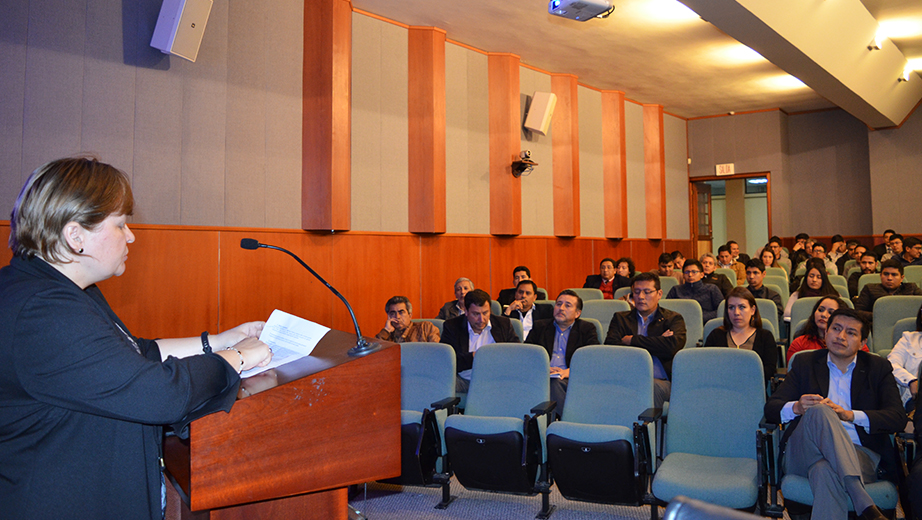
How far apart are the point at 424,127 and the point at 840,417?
538 centimetres

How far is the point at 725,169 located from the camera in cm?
1207

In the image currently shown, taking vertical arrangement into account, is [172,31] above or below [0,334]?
above

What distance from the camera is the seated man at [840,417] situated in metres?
2.50

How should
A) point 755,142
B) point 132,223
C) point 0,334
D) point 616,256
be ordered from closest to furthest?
point 0,334 → point 132,223 → point 616,256 → point 755,142

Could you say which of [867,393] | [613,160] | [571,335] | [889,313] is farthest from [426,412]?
[613,160]

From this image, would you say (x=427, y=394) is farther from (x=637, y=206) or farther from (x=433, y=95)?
(x=637, y=206)

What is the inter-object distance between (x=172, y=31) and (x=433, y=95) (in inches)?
119

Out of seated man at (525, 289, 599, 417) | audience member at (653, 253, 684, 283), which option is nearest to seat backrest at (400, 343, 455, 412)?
seated man at (525, 289, 599, 417)

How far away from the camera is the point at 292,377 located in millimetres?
1181

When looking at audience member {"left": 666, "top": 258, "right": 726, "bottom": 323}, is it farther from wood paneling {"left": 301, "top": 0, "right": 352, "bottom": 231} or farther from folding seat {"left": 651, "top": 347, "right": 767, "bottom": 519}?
wood paneling {"left": 301, "top": 0, "right": 352, "bottom": 231}

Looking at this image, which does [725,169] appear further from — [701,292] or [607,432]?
[607,432]

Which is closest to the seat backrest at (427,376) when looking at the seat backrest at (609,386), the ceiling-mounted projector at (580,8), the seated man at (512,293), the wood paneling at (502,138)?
the seat backrest at (609,386)

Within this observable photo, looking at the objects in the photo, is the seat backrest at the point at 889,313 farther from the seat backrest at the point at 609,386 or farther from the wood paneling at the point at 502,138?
the wood paneling at the point at 502,138

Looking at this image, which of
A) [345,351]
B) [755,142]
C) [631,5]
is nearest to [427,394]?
[345,351]
